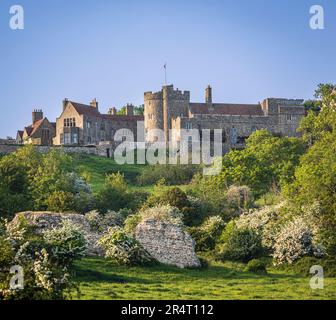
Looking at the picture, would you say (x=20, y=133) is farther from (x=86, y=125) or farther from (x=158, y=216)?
(x=158, y=216)

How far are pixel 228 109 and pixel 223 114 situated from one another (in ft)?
7.25

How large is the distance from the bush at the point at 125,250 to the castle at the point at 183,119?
53303mm

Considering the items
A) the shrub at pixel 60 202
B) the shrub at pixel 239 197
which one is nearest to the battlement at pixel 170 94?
the shrub at pixel 239 197

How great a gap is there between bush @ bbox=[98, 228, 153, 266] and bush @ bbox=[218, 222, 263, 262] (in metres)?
5.74

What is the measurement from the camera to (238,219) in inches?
2084

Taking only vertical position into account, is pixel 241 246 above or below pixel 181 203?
below

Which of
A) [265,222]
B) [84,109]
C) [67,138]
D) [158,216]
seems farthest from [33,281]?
[84,109]

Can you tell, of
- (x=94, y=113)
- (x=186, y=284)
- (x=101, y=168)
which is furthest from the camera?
(x=94, y=113)

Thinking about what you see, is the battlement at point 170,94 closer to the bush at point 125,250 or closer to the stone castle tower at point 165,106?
the stone castle tower at point 165,106

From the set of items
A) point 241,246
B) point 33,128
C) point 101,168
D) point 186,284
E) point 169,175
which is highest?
point 33,128

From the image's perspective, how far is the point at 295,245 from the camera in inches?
1688

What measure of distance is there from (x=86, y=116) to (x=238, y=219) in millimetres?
48302

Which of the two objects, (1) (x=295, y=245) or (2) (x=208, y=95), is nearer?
(1) (x=295, y=245)
